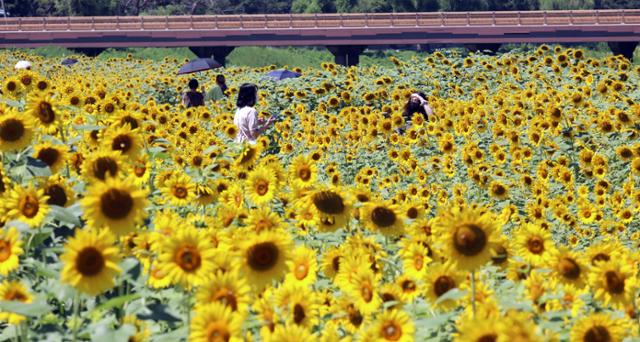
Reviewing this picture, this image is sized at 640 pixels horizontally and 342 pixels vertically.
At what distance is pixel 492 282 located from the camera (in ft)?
14.3

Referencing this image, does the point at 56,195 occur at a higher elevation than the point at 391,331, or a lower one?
higher

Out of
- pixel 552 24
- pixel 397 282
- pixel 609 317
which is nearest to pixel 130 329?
pixel 397 282

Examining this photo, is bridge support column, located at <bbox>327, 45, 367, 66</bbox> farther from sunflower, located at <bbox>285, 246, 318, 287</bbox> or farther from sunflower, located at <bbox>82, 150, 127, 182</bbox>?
sunflower, located at <bbox>285, 246, 318, 287</bbox>

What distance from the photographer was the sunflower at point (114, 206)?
3.48 meters

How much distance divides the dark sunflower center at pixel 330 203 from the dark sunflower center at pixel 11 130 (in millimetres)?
1247

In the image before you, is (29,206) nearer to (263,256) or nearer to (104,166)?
(104,166)

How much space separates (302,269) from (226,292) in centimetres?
61

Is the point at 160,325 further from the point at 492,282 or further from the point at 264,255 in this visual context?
the point at 492,282

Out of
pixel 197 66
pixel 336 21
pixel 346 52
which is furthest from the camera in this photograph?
pixel 346 52

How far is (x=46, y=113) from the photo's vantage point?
5059mm

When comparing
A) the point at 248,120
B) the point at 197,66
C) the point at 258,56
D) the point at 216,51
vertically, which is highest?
the point at 258,56

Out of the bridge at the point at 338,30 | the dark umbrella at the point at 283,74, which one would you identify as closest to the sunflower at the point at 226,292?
the dark umbrella at the point at 283,74

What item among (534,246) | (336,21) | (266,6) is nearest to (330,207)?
(534,246)

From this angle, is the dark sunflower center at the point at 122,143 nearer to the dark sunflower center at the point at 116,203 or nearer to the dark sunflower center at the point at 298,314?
the dark sunflower center at the point at 116,203
